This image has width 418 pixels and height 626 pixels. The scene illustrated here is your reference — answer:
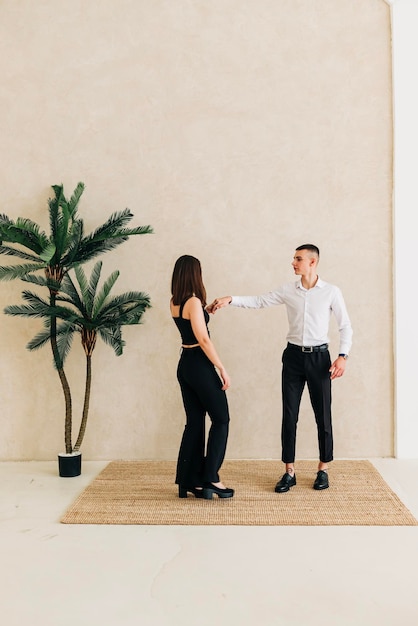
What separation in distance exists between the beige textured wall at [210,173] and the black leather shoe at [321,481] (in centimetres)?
90

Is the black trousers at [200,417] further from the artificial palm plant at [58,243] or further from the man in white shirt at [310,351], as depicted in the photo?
the artificial palm plant at [58,243]

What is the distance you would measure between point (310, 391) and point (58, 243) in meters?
2.26

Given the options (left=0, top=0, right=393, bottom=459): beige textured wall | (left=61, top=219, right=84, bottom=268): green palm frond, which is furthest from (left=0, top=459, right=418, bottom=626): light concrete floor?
(left=61, top=219, right=84, bottom=268): green palm frond

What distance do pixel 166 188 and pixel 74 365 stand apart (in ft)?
5.93

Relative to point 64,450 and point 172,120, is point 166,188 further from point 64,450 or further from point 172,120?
point 64,450

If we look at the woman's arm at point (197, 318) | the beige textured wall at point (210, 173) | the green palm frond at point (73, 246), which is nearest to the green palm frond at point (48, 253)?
the green palm frond at point (73, 246)

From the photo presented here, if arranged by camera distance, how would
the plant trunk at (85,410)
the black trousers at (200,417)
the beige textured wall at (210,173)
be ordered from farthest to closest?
the beige textured wall at (210,173) < the plant trunk at (85,410) < the black trousers at (200,417)

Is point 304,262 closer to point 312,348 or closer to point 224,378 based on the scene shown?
point 312,348

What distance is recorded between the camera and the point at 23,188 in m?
5.59

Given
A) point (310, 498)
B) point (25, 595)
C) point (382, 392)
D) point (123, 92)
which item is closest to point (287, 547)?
point (310, 498)

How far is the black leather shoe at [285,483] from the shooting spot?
4.49 metres

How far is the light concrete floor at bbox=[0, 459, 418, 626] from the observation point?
2701 millimetres

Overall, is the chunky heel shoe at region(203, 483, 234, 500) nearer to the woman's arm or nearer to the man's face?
the woman's arm

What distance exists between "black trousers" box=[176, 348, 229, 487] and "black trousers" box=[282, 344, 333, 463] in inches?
21.4
